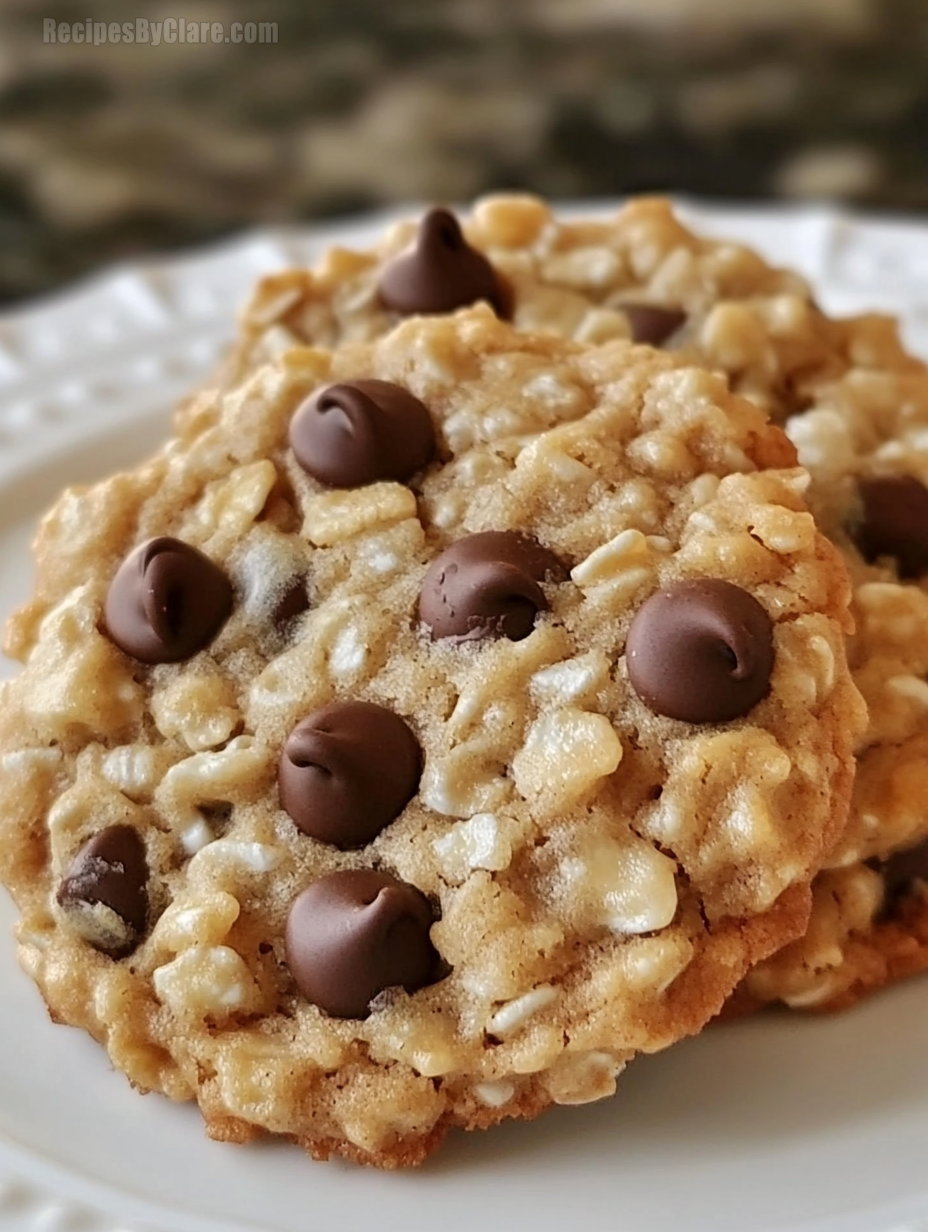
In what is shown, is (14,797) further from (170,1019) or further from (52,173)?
(52,173)

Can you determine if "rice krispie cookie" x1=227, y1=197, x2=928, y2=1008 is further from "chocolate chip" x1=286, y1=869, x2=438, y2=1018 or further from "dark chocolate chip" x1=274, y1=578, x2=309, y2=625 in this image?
"dark chocolate chip" x1=274, y1=578, x2=309, y2=625

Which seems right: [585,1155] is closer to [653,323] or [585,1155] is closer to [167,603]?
[167,603]

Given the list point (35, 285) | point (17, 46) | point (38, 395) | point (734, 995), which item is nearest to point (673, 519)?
point (734, 995)

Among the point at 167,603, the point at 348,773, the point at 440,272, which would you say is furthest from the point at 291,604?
the point at 440,272

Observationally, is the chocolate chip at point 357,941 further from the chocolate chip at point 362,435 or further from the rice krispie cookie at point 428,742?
the chocolate chip at point 362,435

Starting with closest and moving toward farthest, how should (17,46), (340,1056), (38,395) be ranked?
(340,1056) → (38,395) → (17,46)
